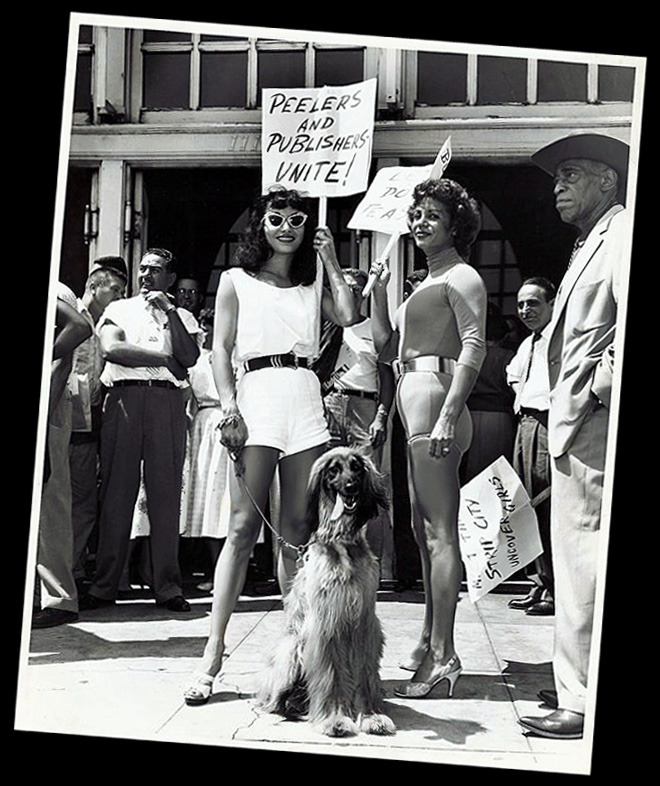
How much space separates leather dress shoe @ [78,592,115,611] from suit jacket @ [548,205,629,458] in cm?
200

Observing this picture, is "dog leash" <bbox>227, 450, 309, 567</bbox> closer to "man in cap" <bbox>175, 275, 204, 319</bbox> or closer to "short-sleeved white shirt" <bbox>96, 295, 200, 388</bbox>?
"short-sleeved white shirt" <bbox>96, 295, 200, 388</bbox>

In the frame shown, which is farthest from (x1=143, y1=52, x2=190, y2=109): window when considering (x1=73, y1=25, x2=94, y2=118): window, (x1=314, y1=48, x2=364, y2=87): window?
(x1=314, y1=48, x2=364, y2=87): window

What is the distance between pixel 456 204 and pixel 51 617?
2.44 metres

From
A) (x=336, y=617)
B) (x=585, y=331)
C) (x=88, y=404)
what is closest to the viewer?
(x=336, y=617)

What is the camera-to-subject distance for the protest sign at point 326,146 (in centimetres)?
498

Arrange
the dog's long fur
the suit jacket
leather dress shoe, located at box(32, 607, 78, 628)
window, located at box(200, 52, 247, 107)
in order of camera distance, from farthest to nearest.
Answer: leather dress shoe, located at box(32, 607, 78, 628) → window, located at box(200, 52, 247, 107) → the suit jacket → the dog's long fur

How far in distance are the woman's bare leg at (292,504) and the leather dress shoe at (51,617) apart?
3.18 ft

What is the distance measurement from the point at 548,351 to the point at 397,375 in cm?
62

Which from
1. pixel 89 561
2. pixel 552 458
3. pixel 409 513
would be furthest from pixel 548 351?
pixel 89 561

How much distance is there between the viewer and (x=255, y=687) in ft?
16.3

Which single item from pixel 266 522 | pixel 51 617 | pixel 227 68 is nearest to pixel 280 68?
pixel 227 68

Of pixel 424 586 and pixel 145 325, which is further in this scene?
pixel 145 325

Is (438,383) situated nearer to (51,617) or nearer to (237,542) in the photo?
(237,542)

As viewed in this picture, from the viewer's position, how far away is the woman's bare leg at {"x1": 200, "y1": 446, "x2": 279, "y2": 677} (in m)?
4.95
